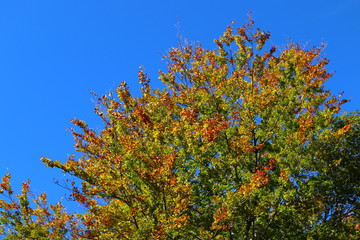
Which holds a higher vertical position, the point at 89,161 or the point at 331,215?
the point at 89,161

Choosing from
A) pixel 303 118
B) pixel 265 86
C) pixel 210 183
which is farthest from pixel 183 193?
pixel 265 86

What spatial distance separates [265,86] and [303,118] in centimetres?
219

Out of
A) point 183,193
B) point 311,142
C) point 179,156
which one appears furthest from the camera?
point 311,142

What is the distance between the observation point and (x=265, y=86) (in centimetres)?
1257

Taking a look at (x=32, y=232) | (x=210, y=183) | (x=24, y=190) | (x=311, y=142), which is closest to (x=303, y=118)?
(x=311, y=142)

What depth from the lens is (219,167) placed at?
10.5 metres

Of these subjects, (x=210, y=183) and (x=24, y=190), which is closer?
(x=210, y=183)

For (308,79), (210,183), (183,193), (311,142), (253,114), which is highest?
(308,79)

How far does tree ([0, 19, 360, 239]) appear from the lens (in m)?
8.91

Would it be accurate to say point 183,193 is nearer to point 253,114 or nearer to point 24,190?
point 253,114

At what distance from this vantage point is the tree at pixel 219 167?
29.2ft

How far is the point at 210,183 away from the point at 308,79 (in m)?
5.11

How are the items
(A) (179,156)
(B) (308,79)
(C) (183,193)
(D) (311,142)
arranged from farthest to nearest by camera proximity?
(B) (308,79) → (D) (311,142) → (A) (179,156) → (C) (183,193)

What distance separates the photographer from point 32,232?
34.3ft
